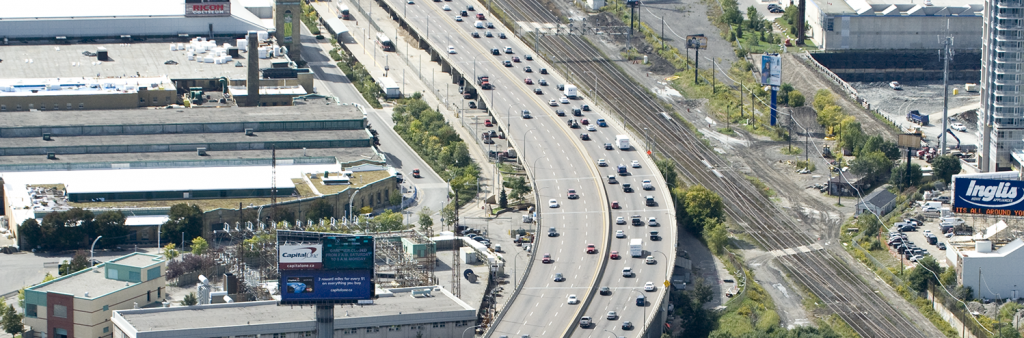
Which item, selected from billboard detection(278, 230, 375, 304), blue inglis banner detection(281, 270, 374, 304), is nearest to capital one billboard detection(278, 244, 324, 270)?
billboard detection(278, 230, 375, 304)

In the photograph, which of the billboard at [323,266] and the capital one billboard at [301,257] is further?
the billboard at [323,266]

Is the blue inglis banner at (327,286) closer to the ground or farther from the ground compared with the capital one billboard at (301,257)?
closer to the ground

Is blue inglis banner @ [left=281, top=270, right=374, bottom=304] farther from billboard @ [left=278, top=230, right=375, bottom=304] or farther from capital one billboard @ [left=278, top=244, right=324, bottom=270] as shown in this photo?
capital one billboard @ [left=278, top=244, right=324, bottom=270]

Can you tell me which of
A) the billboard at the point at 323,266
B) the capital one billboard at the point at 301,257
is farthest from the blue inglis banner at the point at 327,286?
the capital one billboard at the point at 301,257

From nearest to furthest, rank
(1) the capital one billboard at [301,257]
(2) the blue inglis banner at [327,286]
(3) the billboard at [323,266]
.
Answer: (1) the capital one billboard at [301,257], (3) the billboard at [323,266], (2) the blue inglis banner at [327,286]

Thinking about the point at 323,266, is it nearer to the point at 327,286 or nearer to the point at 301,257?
the point at 327,286

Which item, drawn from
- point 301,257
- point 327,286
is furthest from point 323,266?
point 301,257

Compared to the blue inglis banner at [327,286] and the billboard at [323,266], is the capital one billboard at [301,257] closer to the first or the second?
the billboard at [323,266]
